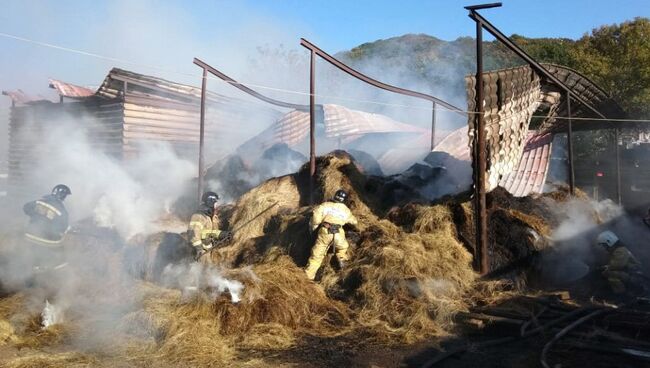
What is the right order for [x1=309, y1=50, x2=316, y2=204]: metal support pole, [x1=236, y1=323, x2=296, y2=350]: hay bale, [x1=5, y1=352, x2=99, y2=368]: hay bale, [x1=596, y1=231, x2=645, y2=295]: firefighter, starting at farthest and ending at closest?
[x1=309, y1=50, x2=316, y2=204]: metal support pole < [x1=596, y1=231, x2=645, y2=295]: firefighter < [x1=236, y1=323, x2=296, y2=350]: hay bale < [x1=5, y1=352, x2=99, y2=368]: hay bale

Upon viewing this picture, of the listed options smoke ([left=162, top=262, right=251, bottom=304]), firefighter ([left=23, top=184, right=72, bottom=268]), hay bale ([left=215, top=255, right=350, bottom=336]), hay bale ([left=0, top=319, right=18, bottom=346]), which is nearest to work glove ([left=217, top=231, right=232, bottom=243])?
smoke ([left=162, top=262, right=251, bottom=304])

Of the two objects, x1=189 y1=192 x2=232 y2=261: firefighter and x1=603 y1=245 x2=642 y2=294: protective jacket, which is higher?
x1=189 y1=192 x2=232 y2=261: firefighter

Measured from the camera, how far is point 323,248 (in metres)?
8.28

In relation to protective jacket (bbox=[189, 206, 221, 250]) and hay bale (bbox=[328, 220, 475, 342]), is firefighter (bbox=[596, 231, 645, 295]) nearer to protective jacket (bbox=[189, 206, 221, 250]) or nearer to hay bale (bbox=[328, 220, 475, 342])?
hay bale (bbox=[328, 220, 475, 342])

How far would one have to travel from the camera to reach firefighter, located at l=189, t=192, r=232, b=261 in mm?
8500

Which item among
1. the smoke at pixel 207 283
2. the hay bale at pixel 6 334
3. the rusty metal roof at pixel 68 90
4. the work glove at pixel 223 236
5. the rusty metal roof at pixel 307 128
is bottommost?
the hay bale at pixel 6 334

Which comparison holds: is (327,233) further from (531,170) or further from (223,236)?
(531,170)

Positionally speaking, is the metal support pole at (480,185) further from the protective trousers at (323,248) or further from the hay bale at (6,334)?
the hay bale at (6,334)

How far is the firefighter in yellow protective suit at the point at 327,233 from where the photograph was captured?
825cm

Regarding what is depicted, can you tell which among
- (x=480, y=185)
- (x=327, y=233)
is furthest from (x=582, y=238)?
(x=327, y=233)

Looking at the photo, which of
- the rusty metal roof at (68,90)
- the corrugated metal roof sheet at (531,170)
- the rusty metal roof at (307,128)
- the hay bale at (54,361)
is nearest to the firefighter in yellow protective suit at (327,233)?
the hay bale at (54,361)

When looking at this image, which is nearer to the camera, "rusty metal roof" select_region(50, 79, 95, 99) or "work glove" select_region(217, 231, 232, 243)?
"work glove" select_region(217, 231, 232, 243)

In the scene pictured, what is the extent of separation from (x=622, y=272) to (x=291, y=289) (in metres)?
5.27

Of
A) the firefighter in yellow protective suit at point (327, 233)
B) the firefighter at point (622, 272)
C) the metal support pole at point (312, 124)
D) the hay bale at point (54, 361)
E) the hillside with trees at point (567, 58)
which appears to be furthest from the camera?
the hillside with trees at point (567, 58)
